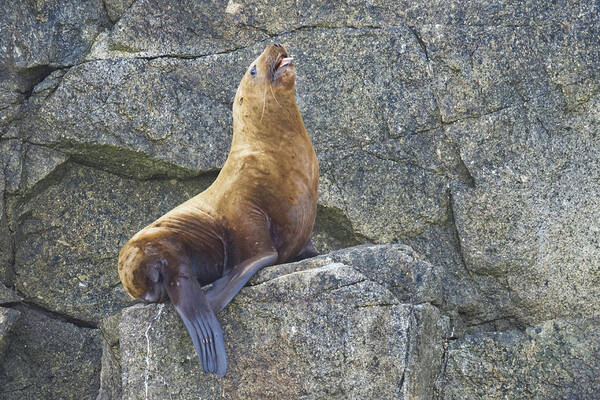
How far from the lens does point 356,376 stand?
12.8ft

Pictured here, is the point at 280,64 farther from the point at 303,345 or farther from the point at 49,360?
the point at 49,360

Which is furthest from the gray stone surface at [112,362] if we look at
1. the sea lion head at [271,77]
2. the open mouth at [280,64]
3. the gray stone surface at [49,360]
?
the open mouth at [280,64]

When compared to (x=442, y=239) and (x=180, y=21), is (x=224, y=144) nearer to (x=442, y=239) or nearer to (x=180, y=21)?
(x=180, y=21)

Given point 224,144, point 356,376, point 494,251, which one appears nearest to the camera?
point 356,376

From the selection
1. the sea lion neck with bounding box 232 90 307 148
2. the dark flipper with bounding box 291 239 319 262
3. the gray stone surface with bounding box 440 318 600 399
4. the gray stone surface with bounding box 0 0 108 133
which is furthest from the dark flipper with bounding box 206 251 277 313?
the gray stone surface with bounding box 0 0 108 133

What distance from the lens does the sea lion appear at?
14.3 ft

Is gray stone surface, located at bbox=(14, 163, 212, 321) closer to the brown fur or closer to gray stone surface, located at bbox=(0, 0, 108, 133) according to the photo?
gray stone surface, located at bbox=(0, 0, 108, 133)

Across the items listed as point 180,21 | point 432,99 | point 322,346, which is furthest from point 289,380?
point 180,21

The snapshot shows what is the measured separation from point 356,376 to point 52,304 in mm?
2915

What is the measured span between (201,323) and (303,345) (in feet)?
1.50

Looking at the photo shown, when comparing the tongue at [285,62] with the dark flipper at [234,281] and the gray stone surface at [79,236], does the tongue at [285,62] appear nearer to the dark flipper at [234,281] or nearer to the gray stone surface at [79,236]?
the dark flipper at [234,281]

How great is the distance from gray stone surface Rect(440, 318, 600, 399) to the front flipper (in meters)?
1.66

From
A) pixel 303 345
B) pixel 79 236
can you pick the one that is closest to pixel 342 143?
pixel 79 236

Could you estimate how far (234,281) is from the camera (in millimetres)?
4172
